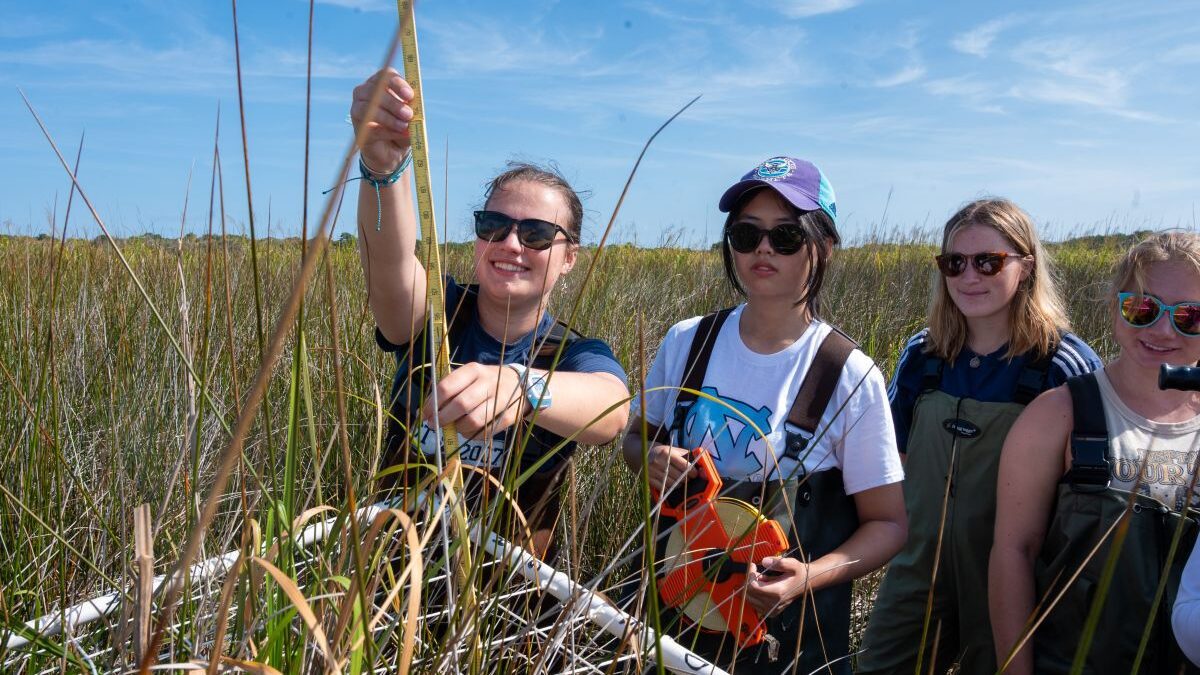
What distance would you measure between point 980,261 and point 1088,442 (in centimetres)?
82

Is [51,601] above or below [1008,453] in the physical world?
below

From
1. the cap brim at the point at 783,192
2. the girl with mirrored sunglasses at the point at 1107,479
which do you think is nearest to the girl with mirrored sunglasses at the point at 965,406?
the girl with mirrored sunglasses at the point at 1107,479

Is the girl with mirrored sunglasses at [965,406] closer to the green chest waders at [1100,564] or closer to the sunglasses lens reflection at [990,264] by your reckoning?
the sunglasses lens reflection at [990,264]

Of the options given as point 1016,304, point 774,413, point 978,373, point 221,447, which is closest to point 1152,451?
point 978,373

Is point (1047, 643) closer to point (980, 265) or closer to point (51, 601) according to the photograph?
point (980, 265)

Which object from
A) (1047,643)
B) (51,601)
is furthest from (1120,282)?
(51,601)

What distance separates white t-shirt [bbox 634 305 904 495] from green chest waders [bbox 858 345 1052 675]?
0.57m

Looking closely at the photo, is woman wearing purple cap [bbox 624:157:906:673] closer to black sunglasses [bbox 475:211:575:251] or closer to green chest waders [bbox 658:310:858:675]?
green chest waders [bbox 658:310:858:675]

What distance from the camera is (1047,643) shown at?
189cm

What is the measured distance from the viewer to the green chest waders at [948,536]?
7.65 ft

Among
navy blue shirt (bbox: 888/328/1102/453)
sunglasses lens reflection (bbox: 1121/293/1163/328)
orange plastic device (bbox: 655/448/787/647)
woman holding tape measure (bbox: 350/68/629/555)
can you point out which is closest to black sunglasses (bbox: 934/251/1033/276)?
navy blue shirt (bbox: 888/328/1102/453)

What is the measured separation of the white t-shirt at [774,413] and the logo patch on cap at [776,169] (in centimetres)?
39

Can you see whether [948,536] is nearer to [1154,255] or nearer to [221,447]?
[1154,255]

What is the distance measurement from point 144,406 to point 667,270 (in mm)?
6682
